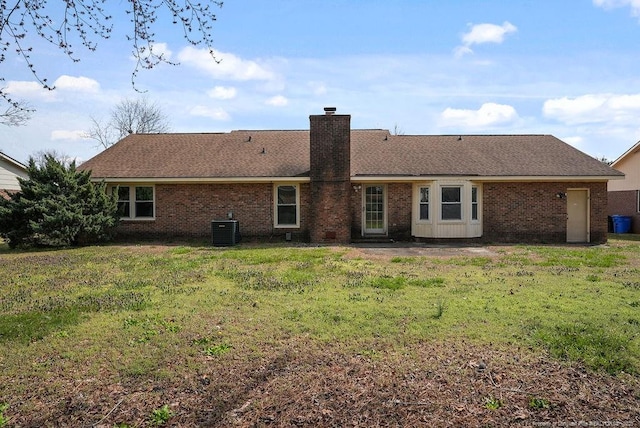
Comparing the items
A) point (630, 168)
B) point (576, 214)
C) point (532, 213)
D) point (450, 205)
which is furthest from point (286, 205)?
point (630, 168)

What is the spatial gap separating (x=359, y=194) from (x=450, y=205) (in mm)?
3335

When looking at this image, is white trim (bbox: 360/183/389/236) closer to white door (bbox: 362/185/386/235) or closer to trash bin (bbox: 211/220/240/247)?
white door (bbox: 362/185/386/235)

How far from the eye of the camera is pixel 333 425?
11.6ft

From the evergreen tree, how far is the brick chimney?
7.48 m

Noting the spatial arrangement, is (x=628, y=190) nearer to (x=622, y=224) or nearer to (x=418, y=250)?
(x=622, y=224)

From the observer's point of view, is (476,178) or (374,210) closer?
(476,178)

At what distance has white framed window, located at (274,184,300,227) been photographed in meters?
16.7

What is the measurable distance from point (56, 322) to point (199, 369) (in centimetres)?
265

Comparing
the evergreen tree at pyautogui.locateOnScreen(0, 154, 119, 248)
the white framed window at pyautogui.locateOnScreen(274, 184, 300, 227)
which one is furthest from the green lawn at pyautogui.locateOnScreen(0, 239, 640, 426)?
the white framed window at pyautogui.locateOnScreen(274, 184, 300, 227)

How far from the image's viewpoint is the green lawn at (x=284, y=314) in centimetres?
466

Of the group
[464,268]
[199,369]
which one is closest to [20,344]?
[199,369]

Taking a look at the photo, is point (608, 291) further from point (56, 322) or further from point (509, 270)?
point (56, 322)

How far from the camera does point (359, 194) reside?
54.4 feet

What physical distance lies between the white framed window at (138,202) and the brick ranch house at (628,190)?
2159 cm
